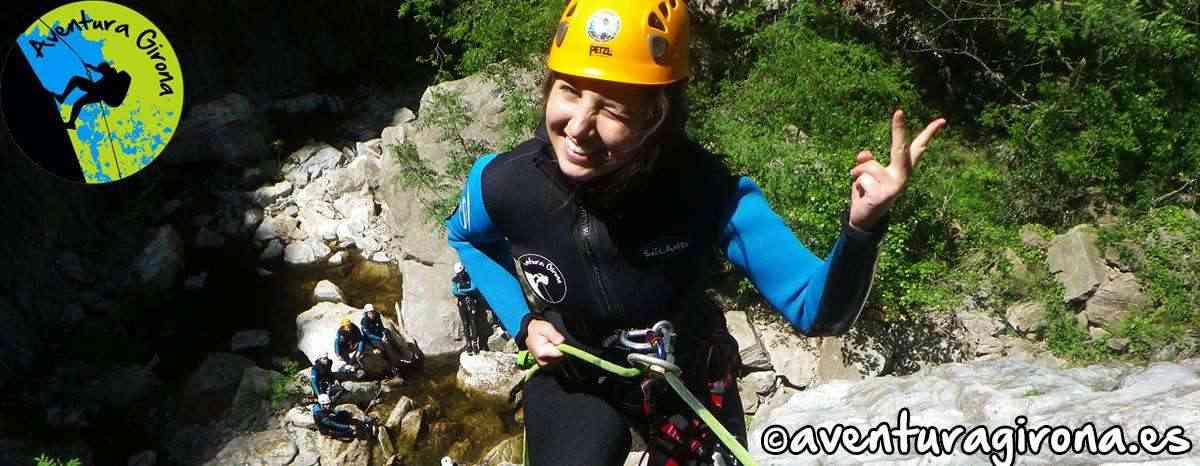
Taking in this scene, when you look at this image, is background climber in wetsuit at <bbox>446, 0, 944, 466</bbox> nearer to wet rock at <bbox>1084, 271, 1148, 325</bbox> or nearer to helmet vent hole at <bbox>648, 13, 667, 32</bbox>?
helmet vent hole at <bbox>648, 13, 667, 32</bbox>

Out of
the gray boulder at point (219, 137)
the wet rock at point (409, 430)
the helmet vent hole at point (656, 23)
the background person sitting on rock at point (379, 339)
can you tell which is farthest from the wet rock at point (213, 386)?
the helmet vent hole at point (656, 23)

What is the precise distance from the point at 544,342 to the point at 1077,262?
4890mm

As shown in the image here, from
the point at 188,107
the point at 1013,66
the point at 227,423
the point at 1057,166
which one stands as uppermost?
the point at 1013,66

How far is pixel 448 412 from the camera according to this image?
5.92m

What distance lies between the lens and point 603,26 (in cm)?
169

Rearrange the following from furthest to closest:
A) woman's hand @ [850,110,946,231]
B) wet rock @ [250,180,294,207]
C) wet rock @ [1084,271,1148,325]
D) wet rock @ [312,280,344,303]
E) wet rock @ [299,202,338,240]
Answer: wet rock @ [250,180,294,207]
wet rock @ [299,202,338,240]
wet rock @ [312,280,344,303]
wet rock @ [1084,271,1148,325]
woman's hand @ [850,110,946,231]

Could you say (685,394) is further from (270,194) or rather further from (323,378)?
(270,194)

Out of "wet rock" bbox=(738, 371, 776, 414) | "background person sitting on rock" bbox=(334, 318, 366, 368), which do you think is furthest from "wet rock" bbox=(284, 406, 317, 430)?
"wet rock" bbox=(738, 371, 776, 414)

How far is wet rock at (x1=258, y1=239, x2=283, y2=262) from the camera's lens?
7.68 metres

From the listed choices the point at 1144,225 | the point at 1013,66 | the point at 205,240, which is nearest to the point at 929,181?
the point at 1144,225

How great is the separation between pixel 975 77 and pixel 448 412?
5773mm

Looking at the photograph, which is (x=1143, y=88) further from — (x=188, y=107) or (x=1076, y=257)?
(x=188, y=107)

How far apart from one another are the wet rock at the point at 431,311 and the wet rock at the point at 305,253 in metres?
1.24
